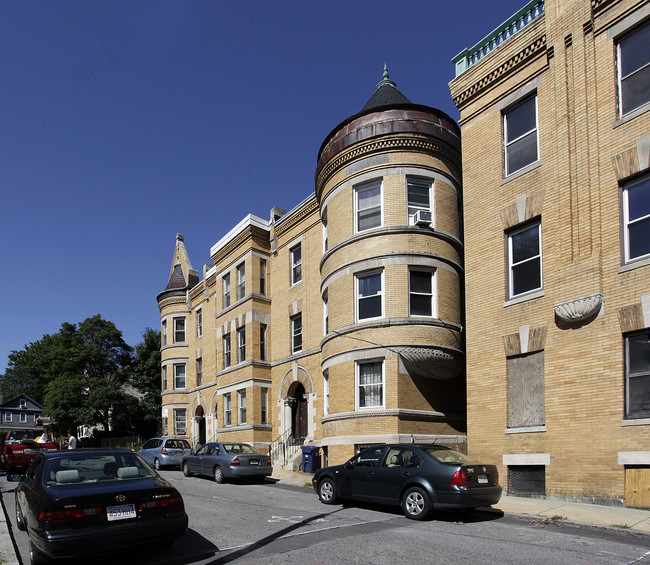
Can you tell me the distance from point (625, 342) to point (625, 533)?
4.21 meters

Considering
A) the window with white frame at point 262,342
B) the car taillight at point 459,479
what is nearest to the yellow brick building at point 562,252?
the car taillight at point 459,479

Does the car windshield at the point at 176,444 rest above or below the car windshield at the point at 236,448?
below

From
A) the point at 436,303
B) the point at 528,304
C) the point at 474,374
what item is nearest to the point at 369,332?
the point at 436,303

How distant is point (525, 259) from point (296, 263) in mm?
13212

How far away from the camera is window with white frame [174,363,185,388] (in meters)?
36.8

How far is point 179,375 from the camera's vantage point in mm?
36906

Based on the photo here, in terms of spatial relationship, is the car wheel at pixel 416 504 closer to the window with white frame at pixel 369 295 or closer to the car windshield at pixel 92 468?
the car windshield at pixel 92 468

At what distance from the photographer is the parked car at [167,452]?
24.3 m

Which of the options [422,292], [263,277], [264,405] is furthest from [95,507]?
[263,277]

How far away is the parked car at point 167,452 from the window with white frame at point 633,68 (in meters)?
20.3

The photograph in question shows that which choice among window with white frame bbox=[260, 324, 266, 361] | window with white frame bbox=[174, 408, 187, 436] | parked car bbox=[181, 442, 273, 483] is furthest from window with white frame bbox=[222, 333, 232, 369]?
parked car bbox=[181, 442, 273, 483]

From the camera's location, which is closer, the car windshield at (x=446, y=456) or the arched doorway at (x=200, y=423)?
the car windshield at (x=446, y=456)

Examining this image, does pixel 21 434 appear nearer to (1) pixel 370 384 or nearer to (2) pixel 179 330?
(2) pixel 179 330

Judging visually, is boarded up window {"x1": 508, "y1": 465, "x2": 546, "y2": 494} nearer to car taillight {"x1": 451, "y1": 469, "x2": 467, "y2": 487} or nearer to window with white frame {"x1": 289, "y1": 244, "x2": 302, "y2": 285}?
car taillight {"x1": 451, "y1": 469, "x2": 467, "y2": 487}
